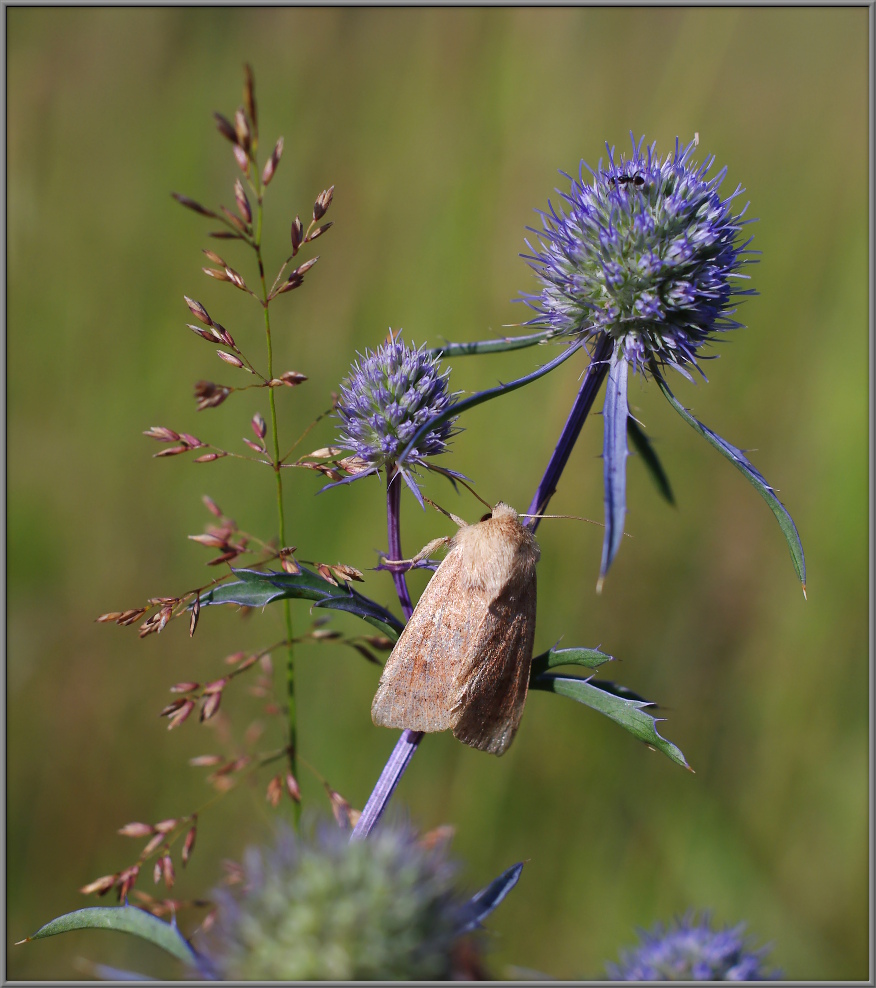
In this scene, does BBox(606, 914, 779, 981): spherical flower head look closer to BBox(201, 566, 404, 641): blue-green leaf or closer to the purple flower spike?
the purple flower spike

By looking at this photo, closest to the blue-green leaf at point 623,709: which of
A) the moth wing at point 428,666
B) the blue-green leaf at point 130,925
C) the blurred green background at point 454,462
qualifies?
the moth wing at point 428,666

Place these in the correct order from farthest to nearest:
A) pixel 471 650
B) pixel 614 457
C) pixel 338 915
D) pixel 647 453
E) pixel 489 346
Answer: pixel 647 453 → pixel 489 346 → pixel 471 650 → pixel 614 457 → pixel 338 915

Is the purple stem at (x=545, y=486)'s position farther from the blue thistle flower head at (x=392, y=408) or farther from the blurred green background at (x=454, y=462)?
the blurred green background at (x=454, y=462)

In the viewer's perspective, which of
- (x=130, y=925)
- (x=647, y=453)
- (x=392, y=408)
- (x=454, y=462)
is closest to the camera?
(x=130, y=925)

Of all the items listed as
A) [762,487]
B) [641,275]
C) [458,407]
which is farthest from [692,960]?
[641,275]

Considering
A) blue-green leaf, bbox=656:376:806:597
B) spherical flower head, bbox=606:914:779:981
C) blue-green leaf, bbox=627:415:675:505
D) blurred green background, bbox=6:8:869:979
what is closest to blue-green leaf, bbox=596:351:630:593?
blue-green leaf, bbox=656:376:806:597

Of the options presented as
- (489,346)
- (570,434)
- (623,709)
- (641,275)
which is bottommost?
(623,709)

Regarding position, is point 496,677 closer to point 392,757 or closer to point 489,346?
point 392,757

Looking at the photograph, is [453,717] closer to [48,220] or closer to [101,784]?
[101,784]
